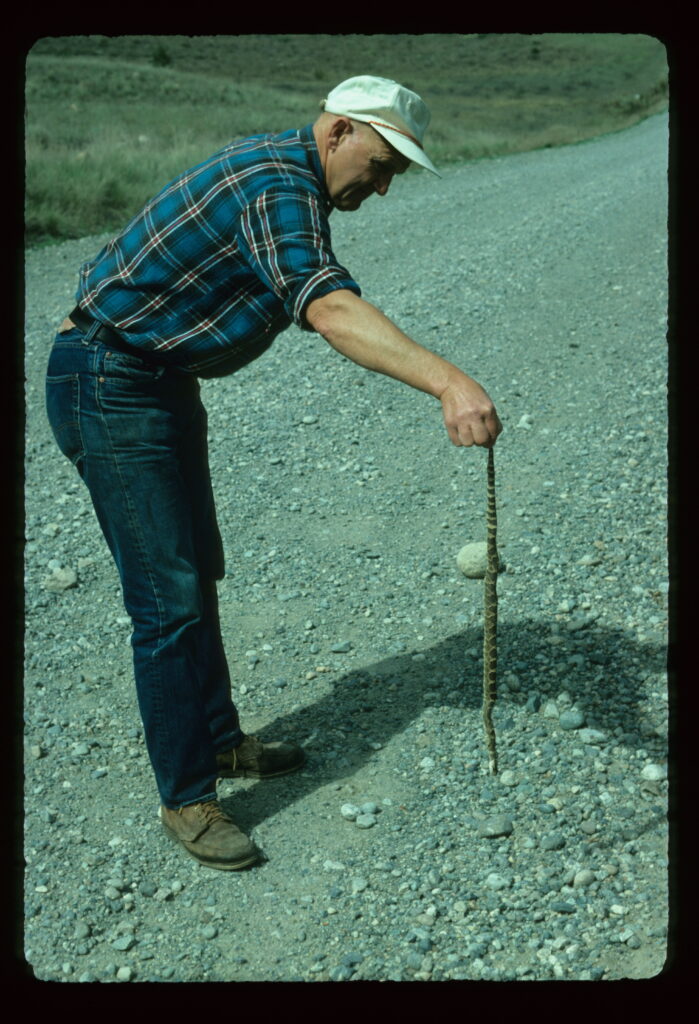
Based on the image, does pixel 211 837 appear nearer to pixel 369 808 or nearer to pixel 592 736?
pixel 369 808

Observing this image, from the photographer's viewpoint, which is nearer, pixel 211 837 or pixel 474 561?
pixel 211 837

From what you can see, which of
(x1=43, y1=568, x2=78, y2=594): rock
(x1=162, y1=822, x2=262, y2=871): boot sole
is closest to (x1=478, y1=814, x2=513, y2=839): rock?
(x1=162, y1=822, x2=262, y2=871): boot sole

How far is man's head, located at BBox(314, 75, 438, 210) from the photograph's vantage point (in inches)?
103

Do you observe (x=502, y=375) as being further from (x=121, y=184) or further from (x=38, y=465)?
(x=121, y=184)

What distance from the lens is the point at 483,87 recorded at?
38.4 metres

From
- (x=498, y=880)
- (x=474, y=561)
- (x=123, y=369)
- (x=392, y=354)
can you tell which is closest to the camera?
(x=392, y=354)

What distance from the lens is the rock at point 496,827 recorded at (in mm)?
3139

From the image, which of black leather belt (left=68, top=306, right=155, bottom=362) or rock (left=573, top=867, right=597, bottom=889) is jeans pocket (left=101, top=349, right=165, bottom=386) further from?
rock (left=573, top=867, right=597, bottom=889)

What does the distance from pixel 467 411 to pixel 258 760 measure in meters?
1.54

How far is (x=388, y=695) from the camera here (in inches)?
151

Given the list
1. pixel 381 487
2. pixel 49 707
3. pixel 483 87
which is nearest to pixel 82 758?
pixel 49 707

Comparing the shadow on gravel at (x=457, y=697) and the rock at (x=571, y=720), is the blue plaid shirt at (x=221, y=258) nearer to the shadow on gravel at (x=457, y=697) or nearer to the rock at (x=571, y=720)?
the shadow on gravel at (x=457, y=697)

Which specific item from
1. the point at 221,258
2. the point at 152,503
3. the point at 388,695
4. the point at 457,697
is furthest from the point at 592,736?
the point at 221,258

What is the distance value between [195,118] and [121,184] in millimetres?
7931
